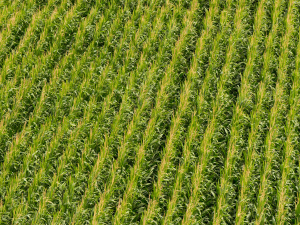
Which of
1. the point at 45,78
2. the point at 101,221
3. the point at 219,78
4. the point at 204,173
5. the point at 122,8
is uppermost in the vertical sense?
the point at 122,8

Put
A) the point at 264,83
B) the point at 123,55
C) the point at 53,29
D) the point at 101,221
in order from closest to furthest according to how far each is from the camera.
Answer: the point at 101,221 → the point at 264,83 → the point at 123,55 → the point at 53,29

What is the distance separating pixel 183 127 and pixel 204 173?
735mm

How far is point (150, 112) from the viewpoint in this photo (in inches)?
230

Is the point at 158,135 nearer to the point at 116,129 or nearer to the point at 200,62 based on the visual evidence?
the point at 116,129

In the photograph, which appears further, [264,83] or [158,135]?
[264,83]

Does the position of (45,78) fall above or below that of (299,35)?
below

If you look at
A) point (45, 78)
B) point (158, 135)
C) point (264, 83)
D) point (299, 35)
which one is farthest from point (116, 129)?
point (299, 35)

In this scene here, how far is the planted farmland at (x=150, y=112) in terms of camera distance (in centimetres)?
481

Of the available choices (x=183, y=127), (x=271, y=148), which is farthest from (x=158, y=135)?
(x=271, y=148)

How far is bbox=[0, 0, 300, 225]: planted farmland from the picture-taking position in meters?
4.81

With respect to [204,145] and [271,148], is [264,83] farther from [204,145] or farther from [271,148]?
[204,145]

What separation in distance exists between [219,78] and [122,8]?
7.66 ft

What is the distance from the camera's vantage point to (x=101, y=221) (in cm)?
464

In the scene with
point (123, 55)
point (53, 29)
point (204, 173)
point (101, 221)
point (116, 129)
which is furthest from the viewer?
point (53, 29)
